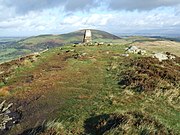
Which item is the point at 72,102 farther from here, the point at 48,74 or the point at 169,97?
the point at 48,74

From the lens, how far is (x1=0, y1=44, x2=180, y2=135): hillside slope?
15828 mm

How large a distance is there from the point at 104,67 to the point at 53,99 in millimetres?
12137

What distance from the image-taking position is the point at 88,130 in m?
15.8

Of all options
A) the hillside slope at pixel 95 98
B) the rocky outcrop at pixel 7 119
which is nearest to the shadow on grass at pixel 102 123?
the hillside slope at pixel 95 98

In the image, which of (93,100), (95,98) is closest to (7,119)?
(93,100)

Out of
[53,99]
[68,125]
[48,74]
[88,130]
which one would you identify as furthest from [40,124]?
[48,74]

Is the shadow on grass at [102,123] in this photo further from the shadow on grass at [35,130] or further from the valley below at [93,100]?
the shadow on grass at [35,130]

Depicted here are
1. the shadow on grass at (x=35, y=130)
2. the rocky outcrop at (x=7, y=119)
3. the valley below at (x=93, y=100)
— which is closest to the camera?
the shadow on grass at (x=35, y=130)

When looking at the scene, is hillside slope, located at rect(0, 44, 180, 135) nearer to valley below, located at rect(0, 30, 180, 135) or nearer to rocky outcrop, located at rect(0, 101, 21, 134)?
valley below, located at rect(0, 30, 180, 135)

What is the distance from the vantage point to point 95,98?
20922 mm

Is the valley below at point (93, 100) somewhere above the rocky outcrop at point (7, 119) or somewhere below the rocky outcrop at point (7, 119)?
above

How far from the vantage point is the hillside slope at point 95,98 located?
1583 centimetres

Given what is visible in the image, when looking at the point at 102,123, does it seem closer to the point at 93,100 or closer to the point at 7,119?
the point at 93,100

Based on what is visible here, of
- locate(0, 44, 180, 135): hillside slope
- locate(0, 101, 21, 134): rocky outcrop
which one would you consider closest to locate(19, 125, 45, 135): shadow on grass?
locate(0, 44, 180, 135): hillside slope
